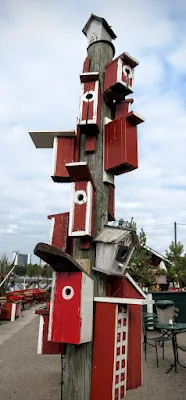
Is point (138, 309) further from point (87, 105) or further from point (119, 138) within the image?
point (87, 105)

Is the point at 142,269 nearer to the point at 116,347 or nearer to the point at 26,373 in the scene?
the point at 26,373

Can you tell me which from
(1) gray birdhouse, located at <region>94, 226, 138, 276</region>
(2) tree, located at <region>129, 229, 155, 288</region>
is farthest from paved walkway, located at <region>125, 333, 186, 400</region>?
(2) tree, located at <region>129, 229, 155, 288</region>

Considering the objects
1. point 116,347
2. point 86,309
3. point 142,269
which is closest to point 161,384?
point 116,347

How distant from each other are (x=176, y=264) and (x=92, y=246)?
19.9m

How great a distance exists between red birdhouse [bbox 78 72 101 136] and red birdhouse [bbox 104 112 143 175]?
169 mm

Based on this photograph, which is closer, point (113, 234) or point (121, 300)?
point (121, 300)

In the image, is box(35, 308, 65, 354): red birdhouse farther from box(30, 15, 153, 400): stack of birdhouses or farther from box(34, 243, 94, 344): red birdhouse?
box(34, 243, 94, 344): red birdhouse

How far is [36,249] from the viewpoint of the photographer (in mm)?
2459

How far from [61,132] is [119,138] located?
631 mm

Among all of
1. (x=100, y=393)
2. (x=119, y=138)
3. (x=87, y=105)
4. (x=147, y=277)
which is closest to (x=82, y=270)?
(x=100, y=393)

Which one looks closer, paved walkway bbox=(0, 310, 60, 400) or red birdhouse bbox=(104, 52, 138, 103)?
red birdhouse bbox=(104, 52, 138, 103)

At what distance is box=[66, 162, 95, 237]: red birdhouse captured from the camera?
2889 mm

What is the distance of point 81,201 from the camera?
299 cm

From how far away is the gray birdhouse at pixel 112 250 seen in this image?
9.43 ft
